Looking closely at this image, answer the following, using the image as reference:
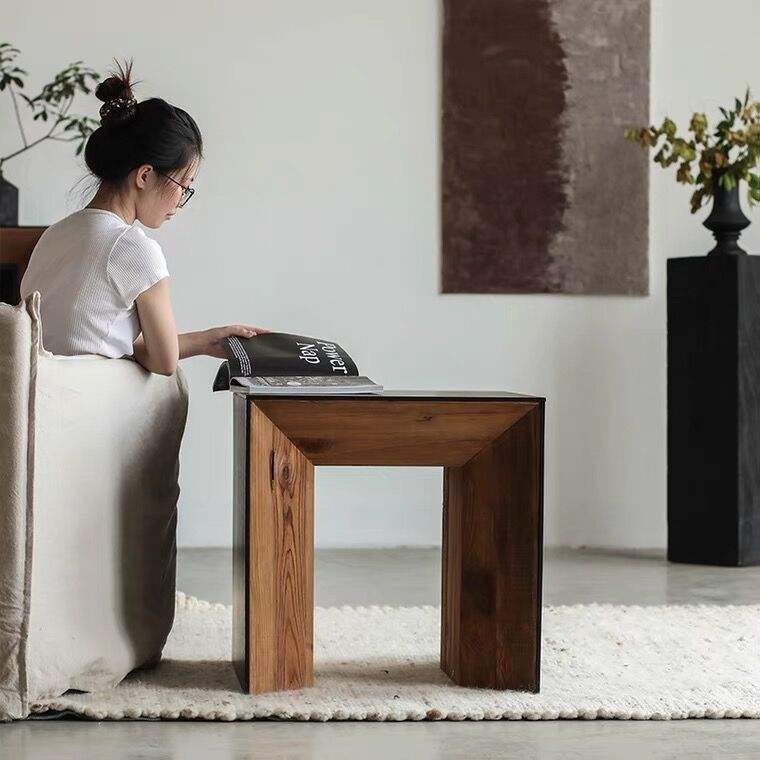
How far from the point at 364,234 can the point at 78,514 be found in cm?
204

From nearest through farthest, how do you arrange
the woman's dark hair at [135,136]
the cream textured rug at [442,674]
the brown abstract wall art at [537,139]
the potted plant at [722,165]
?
1. the cream textured rug at [442,674]
2. the woman's dark hair at [135,136]
3. the potted plant at [722,165]
4. the brown abstract wall art at [537,139]

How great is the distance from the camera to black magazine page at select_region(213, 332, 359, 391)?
2016 millimetres

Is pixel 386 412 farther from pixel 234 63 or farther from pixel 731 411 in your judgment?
pixel 234 63

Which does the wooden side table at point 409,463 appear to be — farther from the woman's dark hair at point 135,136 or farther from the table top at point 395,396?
the woman's dark hair at point 135,136

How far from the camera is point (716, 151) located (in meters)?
3.40

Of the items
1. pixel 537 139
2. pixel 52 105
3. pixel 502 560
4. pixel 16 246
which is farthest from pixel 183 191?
pixel 537 139

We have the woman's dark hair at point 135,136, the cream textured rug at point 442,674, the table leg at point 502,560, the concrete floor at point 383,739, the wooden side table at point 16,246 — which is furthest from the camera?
the wooden side table at point 16,246

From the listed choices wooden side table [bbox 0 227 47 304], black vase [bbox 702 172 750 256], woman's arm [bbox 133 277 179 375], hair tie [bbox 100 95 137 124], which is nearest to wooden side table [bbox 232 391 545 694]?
woman's arm [bbox 133 277 179 375]

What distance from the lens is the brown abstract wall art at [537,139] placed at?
3719mm

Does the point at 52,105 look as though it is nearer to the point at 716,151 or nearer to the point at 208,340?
the point at 208,340

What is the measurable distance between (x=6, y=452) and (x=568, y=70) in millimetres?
2563

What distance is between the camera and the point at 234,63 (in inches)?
145

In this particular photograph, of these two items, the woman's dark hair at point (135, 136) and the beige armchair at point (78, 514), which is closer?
the beige armchair at point (78, 514)

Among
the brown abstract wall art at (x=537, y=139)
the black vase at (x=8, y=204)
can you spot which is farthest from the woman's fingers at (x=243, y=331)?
the brown abstract wall art at (x=537, y=139)
